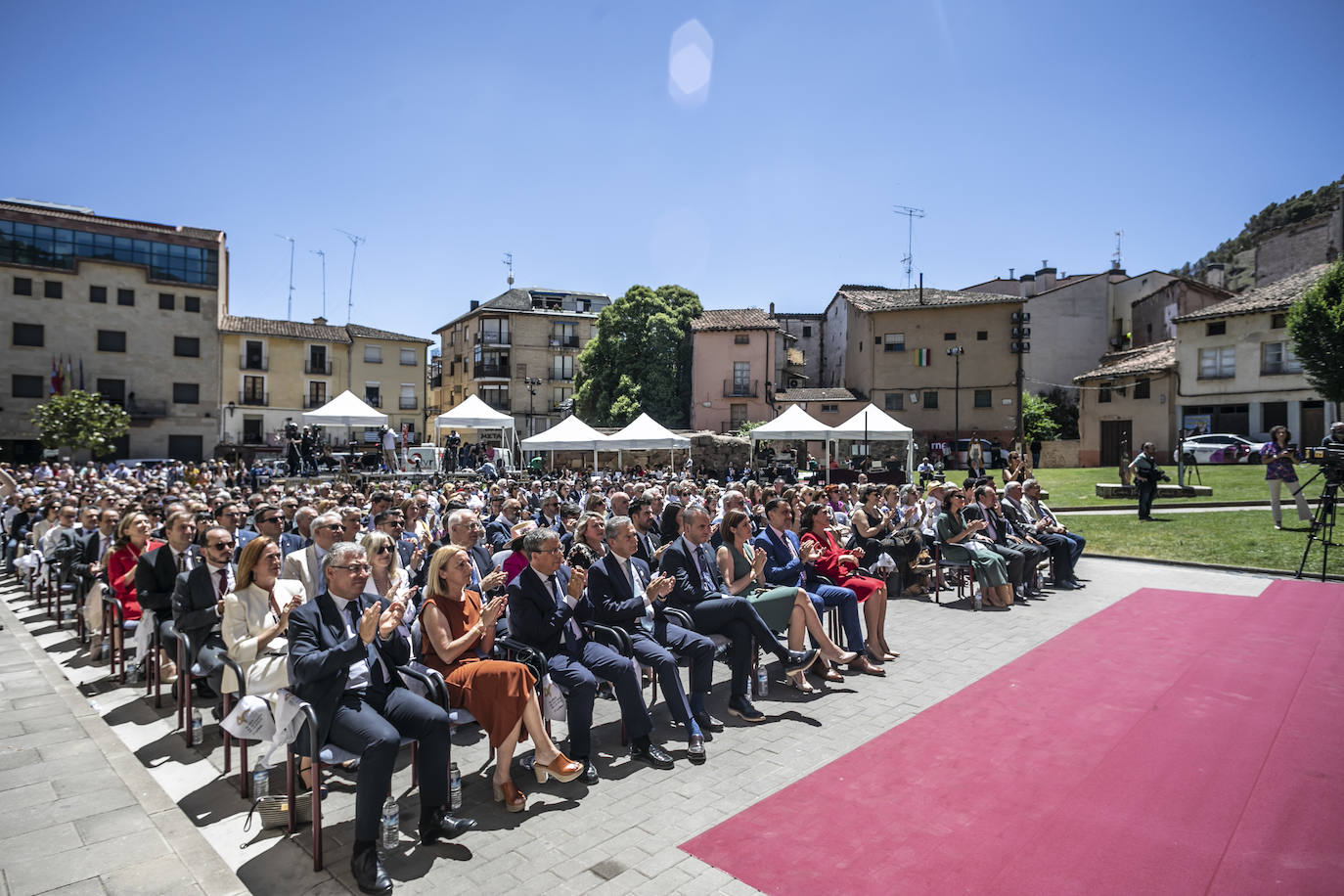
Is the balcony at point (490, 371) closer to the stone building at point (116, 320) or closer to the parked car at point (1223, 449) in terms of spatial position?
the stone building at point (116, 320)

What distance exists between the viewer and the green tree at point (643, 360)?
45500mm

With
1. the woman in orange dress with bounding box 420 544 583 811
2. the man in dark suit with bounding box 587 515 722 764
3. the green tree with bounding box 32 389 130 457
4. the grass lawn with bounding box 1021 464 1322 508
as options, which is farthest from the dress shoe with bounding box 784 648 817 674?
the green tree with bounding box 32 389 130 457

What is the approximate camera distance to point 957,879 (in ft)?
11.3

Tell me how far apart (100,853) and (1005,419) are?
44782mm

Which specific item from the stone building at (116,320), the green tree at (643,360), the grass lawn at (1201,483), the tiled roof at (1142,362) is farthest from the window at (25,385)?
the tiled roof at (1142,362)

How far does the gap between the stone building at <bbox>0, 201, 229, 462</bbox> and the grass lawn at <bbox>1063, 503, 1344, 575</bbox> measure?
152ft

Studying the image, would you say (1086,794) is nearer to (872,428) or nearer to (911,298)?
(872,428)

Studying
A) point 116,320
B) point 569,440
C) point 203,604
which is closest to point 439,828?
point 203,604

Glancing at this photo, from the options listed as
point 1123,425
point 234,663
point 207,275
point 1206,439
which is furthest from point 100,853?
point 207,275

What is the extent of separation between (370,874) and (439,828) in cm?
50

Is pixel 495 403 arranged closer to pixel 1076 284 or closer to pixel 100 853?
pixel 1076 284

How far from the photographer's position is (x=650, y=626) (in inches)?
223

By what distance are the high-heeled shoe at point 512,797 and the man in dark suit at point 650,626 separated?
126cm

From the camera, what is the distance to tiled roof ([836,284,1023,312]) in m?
42.9
